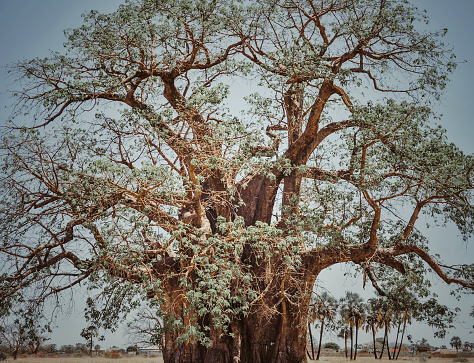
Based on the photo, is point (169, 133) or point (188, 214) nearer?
point (169, 133)

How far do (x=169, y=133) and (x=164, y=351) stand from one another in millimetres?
4189

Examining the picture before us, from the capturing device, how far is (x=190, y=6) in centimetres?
895

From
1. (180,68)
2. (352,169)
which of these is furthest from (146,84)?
(352,169)

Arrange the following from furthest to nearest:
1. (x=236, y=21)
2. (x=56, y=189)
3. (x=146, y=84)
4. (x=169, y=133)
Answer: (x=146, y=84) → (x=236, y=21) → (x=169, y=133) → (x=56, y=189)

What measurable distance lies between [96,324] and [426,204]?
6.14 m

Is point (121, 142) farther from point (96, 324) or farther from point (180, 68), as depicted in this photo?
point (96, 324)

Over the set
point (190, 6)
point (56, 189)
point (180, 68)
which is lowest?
point (56, 189)

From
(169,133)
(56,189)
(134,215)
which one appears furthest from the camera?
(169,133)

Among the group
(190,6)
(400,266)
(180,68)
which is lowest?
(400,266)

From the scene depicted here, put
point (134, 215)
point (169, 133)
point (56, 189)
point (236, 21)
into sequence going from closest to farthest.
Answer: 1. point (134, 215)
2. point (56, 189)
3. point (169, 133)
4. point (236, 21)

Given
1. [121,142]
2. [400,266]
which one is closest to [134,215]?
[121,142]

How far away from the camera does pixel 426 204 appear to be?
9016mm

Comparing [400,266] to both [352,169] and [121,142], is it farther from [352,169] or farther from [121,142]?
[121,142]

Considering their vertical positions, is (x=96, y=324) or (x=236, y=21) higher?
(x=236, y=21)
